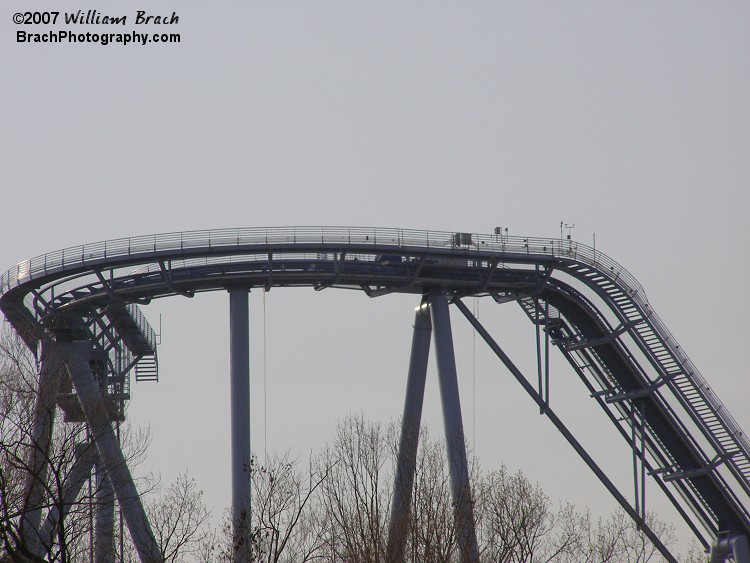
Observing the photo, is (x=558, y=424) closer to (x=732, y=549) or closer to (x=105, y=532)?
(x=732, y=549)

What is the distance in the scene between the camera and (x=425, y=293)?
59000mm

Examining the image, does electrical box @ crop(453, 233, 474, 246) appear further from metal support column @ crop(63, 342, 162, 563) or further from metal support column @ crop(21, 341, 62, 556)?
metal support column @ crop(21, 341, 62, 556)

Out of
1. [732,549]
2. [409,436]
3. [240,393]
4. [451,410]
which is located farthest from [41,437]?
[732,549]

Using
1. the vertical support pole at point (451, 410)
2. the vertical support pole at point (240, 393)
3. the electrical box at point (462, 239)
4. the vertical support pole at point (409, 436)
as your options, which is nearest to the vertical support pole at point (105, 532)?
the vertical support pole at point (240, 393)

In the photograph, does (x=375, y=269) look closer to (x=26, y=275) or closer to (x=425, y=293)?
(x=425, y=293)

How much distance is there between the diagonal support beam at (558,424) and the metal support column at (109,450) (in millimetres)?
15025

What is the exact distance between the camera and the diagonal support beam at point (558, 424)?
59.7 meters

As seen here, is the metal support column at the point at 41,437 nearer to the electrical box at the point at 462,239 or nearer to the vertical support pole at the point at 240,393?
the vertical support pole at the point at 240,393

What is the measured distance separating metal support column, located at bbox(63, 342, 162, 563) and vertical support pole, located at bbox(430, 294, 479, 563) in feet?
36.7

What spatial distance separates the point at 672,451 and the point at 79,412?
2538 centimetres

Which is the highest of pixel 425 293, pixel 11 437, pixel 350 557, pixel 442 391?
pixel 425 293

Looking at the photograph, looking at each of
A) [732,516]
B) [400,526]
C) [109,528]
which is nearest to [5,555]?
[109,528]

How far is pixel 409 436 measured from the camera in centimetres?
5628

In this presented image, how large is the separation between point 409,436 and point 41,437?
765 inches
